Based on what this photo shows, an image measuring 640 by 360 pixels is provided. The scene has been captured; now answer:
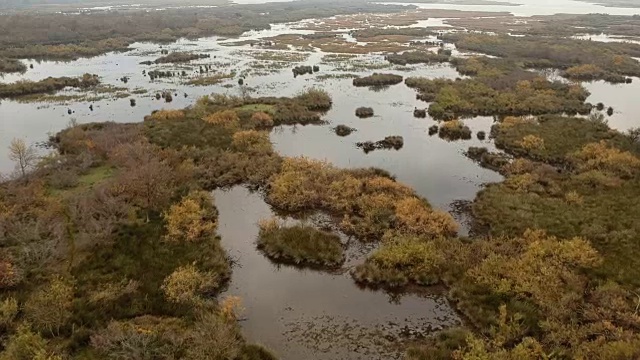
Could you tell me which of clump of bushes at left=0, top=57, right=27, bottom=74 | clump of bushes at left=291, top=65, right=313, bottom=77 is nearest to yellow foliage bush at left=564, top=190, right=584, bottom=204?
clump of bushes at left=291, top=65, right=313, bottom=77

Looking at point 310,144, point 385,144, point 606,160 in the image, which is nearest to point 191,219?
point 310,144

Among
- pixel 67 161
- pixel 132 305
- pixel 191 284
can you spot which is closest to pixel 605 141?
pixel 191 284

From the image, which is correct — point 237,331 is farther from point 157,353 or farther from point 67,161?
point 67,161

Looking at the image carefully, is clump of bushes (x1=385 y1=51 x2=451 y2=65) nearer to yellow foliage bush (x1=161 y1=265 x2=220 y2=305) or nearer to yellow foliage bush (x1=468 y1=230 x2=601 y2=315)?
yellow foliage bush (x1=468 y1=230 x2=601 y2=315)

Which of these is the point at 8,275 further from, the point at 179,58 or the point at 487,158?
the point at 179,58

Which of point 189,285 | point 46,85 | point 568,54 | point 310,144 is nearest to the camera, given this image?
point 189,285
